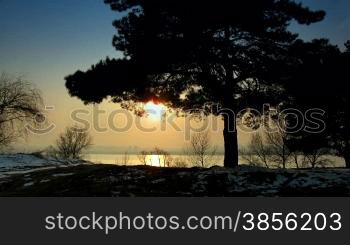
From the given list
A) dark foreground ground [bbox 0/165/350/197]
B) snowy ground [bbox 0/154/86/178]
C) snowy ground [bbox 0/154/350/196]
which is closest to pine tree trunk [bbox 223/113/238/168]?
snowy ground [bbox 0/154/350/196]

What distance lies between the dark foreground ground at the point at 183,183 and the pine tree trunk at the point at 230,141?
9.28ft

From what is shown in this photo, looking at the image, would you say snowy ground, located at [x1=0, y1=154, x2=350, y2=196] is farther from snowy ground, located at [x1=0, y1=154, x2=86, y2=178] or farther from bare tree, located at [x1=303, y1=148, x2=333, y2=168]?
bare tree, located at [x1=303, y1=148, x2=333, y2=168]

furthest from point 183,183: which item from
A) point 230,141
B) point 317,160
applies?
point 317,160

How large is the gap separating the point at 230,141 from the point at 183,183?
19.0ft

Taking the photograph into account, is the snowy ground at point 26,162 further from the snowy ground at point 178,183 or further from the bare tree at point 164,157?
the bare tree at point 164,157

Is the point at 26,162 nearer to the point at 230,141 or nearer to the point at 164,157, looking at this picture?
the point at 230,141

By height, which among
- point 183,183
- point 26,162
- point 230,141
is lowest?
point 183,183

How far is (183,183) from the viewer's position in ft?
69.6

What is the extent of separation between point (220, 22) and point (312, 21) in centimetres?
521

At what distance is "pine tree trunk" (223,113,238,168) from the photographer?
26.1 m

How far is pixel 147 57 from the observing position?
2380cm

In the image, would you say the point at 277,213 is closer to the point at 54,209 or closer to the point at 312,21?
the point at 54,209

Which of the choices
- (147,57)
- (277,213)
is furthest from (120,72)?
(277,213)

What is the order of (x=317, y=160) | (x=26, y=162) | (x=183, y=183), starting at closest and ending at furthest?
1. (x=183, y=183)
2. (x=26, y=162)
3. (x=317, y=160)
